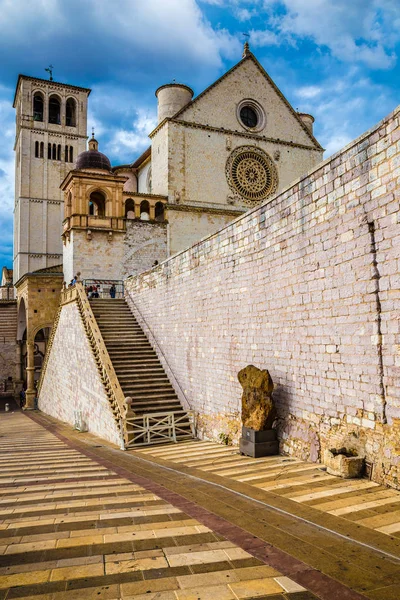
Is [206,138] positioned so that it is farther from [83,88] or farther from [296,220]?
[83,88]

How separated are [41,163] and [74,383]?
37.1 metres

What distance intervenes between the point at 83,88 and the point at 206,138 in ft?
104

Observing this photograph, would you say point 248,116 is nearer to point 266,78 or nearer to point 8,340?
point 266,78

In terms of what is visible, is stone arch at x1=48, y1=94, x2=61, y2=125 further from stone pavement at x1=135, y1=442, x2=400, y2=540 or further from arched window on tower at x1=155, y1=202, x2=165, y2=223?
stone pavement at x1=135, y1=442, x2=400, y2=540

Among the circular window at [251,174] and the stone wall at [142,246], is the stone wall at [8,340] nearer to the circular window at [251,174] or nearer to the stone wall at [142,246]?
the stone wall at [142,246]

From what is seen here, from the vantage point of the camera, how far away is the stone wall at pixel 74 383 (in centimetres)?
1555

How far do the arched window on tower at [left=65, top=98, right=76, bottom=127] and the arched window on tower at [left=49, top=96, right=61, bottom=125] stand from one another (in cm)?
95

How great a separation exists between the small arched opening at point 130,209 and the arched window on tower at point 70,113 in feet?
96.3

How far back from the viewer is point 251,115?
30.6 metres

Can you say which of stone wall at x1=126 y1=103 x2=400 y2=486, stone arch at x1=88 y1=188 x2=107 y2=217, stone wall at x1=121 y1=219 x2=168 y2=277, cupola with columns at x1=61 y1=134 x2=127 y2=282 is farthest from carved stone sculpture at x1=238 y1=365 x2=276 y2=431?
stone arch at x1=88 y1=188 x2=107 y2=217

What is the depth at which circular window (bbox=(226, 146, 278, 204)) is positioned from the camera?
97.2 ft

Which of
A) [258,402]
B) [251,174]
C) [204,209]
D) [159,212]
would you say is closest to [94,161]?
[159,212]

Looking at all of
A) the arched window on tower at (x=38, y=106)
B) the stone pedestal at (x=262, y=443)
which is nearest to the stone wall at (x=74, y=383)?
the stone pedestal at (x=262, y=443)

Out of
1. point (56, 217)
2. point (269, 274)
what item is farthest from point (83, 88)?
point (269, 274)
